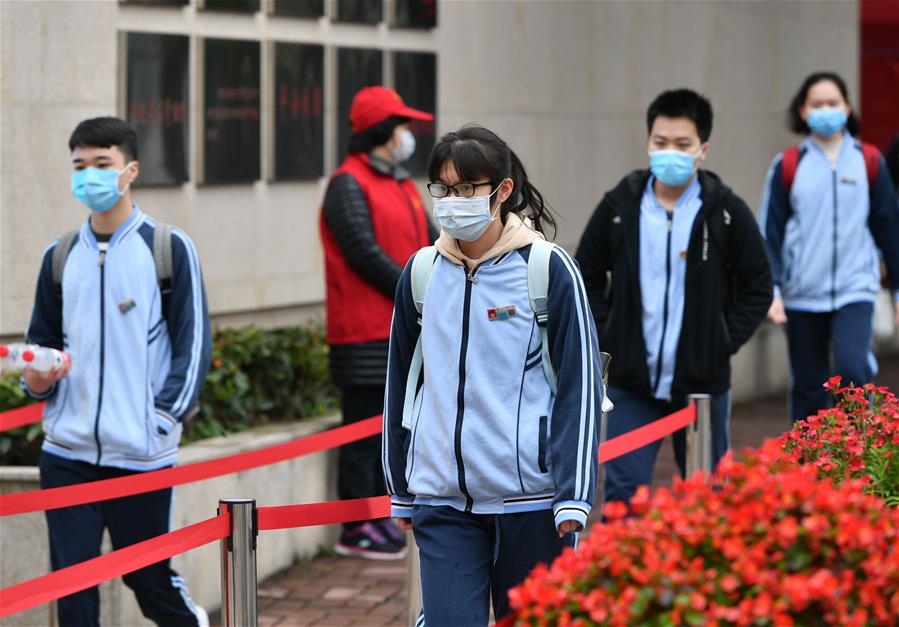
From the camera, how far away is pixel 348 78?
10.0 metres

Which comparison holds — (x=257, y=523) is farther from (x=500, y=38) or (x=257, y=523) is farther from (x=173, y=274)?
(x=500, y=38)

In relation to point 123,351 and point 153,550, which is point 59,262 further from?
point 153,550

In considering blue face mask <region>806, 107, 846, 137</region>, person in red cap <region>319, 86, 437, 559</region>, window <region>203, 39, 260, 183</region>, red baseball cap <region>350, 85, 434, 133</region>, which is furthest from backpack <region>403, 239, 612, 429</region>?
window <region>203, 39, 260, 183</region>

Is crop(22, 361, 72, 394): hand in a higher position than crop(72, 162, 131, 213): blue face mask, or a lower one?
lower

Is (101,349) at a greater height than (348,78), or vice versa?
(348,78)

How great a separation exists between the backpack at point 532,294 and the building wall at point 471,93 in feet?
12.7

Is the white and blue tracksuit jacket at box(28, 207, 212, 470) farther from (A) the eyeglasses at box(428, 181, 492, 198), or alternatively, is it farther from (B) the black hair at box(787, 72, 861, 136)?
(B) the black hair at box(787, 72, 861, 136)

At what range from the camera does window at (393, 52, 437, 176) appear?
10453 mm

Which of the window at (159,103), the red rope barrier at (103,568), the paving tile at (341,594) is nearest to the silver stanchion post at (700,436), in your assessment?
the paving tile at (341,594)

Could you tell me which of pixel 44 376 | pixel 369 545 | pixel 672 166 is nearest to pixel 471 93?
pixel 369 545

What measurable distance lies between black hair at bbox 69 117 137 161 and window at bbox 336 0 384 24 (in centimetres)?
383

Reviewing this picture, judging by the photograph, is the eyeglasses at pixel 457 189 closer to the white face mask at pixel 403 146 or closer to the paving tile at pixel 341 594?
the paving tile at pixel 341 594

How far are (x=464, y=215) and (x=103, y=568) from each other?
1.26 meters

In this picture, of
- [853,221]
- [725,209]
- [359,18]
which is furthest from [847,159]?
[359,18]
